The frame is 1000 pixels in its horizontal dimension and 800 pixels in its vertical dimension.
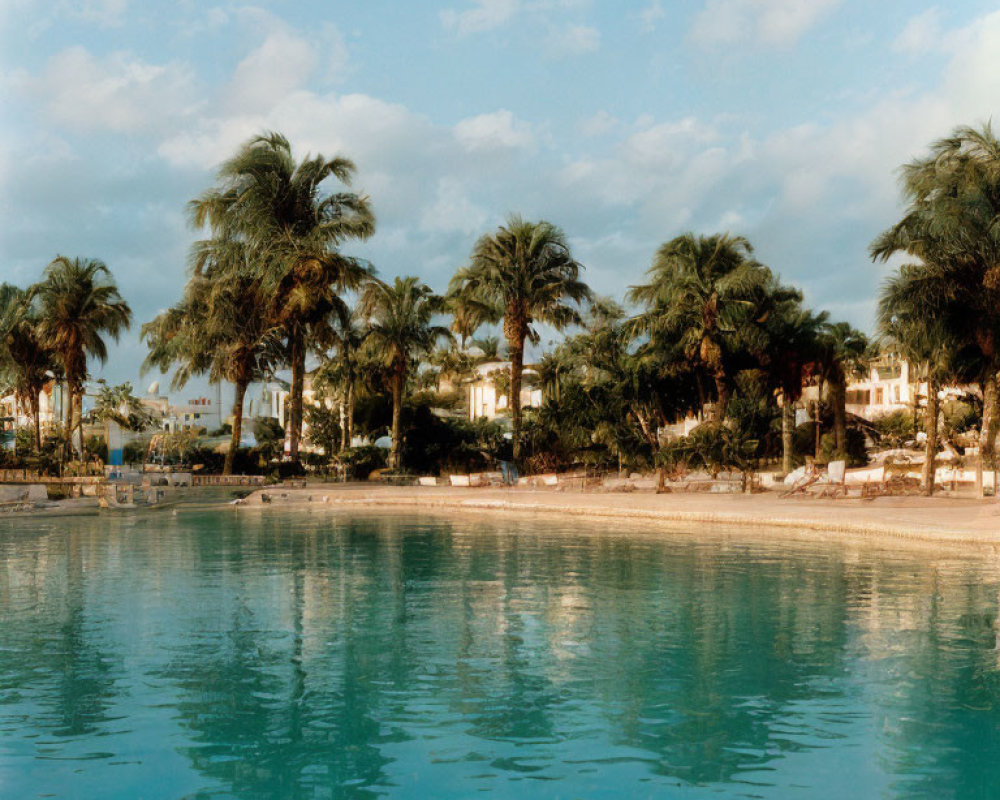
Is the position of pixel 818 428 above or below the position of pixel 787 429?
above

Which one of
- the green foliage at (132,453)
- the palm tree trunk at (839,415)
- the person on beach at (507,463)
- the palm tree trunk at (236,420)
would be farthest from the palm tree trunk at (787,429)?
the green foliage at (132,453)

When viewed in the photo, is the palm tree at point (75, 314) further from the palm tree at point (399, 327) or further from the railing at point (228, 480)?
the palm tree at point (399, 327)

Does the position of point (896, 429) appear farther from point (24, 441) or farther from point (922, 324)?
point (24, 441)

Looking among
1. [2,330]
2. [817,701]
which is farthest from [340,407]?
[817,701]

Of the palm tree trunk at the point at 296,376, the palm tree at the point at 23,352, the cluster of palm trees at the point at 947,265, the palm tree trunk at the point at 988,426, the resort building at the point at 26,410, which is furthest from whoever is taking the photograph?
the resort building at the point at 26,410

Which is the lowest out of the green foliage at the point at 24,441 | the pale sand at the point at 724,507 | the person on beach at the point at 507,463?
the pale sand at the point at 724,507

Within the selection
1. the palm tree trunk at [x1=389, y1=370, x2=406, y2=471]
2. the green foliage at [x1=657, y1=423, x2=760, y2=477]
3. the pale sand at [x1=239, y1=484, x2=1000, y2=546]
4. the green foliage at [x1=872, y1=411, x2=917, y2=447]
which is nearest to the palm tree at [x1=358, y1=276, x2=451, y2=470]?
the palm tree trunk at [x1=389, y1=370, x2=406, y2=471]

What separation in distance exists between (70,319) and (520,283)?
17314 mm

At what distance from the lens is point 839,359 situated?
127ft

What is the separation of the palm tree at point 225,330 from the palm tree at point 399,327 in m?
3.71

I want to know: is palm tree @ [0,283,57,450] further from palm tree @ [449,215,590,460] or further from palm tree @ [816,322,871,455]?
palm tree @ [816,322,871,455]

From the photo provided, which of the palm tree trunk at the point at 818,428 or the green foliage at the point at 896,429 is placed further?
the green foliage at the point at 896,429

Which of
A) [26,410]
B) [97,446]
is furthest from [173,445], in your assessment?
[26,410]

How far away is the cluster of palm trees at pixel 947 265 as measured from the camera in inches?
890
